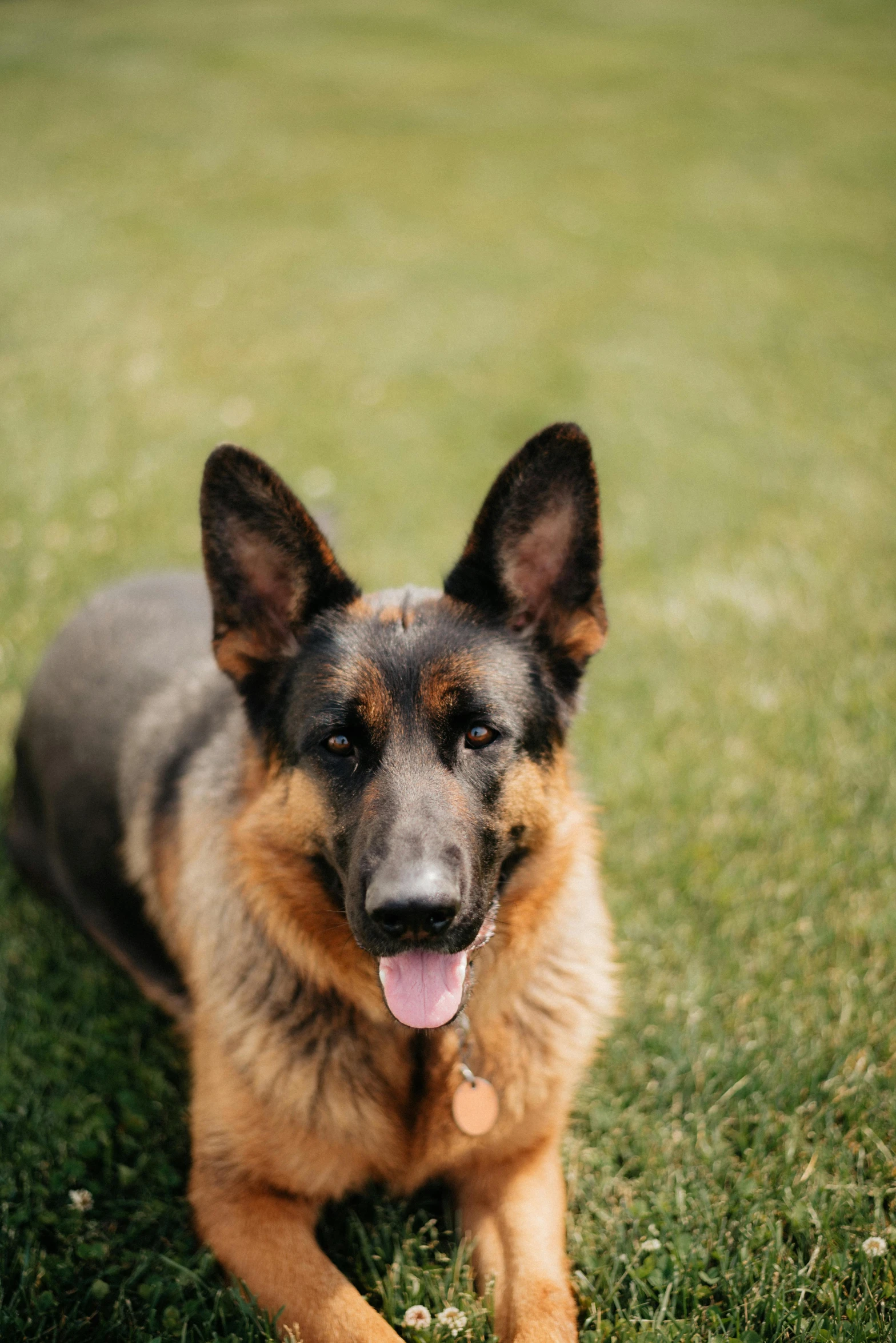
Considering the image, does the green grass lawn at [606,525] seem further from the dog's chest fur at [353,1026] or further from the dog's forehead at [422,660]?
A: the dog's forehead at [422,660]

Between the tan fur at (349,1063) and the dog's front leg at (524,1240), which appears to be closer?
the dog's front leg at (524,1240)

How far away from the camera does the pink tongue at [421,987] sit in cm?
245

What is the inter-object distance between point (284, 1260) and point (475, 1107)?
64 cm

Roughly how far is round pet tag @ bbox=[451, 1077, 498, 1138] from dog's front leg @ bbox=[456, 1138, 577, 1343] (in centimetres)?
17

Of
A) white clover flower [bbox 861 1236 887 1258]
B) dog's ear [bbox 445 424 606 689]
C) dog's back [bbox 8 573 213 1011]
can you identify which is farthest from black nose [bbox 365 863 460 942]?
white clover flower [bbox 861 1236 887 1258]

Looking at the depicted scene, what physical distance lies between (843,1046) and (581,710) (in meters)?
1.52

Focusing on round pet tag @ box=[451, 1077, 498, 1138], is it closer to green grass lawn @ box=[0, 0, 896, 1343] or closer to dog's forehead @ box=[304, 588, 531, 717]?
green grass lawn @ box=[0, 0, 896, 1343]

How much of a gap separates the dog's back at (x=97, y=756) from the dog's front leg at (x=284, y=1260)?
845mm

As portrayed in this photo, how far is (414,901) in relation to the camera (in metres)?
2.19

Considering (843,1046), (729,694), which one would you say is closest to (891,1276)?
(843,1046)

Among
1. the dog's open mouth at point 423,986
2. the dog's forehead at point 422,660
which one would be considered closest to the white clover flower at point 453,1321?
the dog's open mouth at point 423,986

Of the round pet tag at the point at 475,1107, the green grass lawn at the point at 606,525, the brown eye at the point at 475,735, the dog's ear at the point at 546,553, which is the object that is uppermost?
the dog's ear at the point at 546,553

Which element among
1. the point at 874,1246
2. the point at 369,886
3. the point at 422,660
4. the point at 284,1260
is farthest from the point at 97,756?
the point at 874,1246

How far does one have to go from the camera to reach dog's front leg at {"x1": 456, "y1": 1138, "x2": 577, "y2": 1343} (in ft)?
7.87
